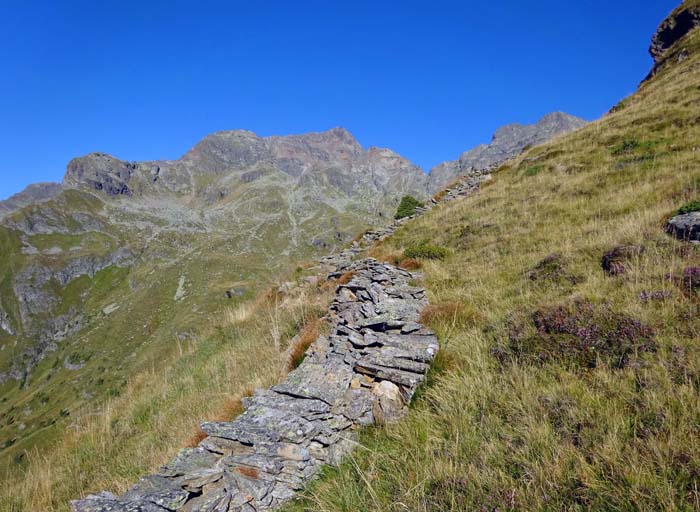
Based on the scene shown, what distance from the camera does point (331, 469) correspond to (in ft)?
13.5

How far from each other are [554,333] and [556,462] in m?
2.54

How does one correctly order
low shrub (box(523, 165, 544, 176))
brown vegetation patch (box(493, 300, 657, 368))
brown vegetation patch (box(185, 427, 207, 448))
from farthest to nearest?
low shrub (box(523, 165, 544, 176)) < brown vegetation patch (box(185, 427, 207, 448)) < brown vegetation patch (box(493, 300, 657, 368))

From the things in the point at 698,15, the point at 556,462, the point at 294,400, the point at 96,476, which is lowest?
the point at 96,476

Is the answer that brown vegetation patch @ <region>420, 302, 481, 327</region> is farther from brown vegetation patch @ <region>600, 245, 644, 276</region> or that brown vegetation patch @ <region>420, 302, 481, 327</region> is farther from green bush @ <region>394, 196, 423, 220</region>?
green bush @ <region>394, 196, 423, 220</region>

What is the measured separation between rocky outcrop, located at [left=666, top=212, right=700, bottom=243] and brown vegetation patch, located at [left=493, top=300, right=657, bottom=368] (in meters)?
3.55

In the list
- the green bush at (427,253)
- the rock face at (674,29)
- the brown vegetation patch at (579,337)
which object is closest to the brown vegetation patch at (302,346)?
the brown vegetation patch at (579,337)

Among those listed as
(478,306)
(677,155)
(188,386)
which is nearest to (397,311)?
(478,306)

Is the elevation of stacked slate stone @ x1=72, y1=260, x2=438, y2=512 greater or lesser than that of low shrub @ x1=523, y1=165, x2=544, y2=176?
lesser

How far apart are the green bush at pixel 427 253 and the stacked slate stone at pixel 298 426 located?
5.57 metres

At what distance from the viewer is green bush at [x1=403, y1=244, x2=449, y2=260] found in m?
12.5

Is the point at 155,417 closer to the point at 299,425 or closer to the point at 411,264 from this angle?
the point at 299,425

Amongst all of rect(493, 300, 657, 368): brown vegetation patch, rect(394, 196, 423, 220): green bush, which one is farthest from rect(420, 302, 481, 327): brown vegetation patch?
rect(394, 196, 423, 220): green bush

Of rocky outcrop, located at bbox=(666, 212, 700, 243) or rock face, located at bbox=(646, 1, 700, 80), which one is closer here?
rocky outcrop, located at bbox=(666, 212, 700, 243)

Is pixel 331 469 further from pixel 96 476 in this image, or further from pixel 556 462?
pixel 96 476
